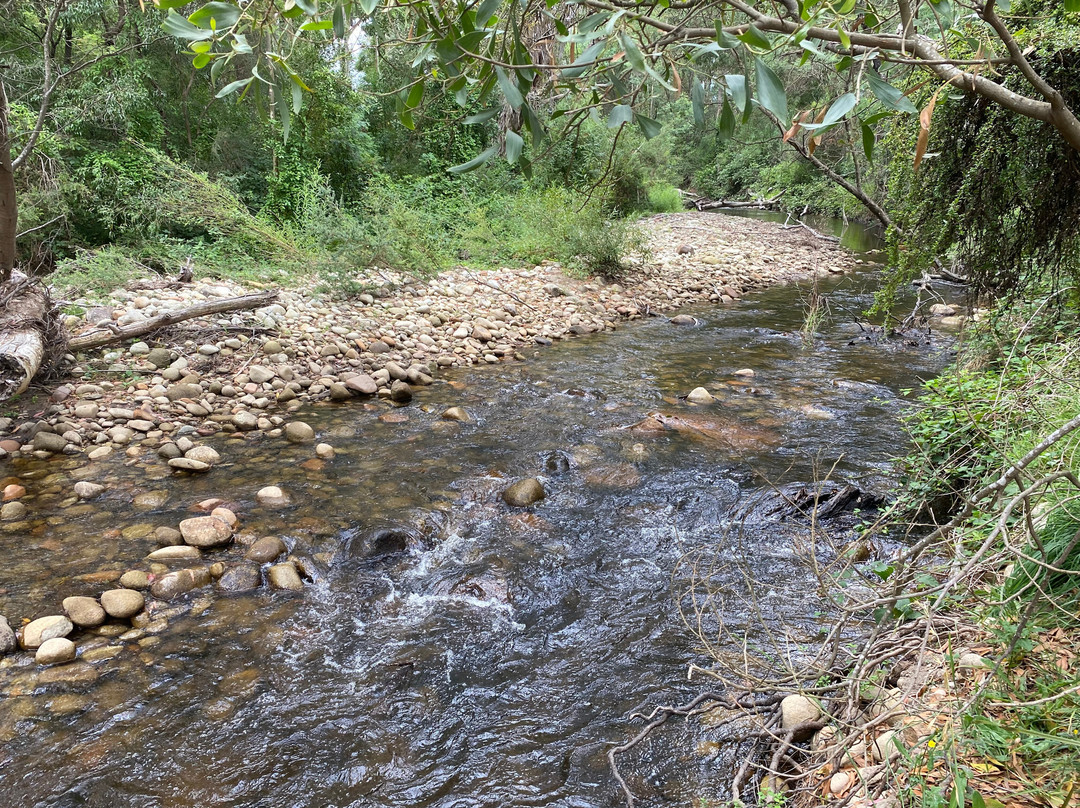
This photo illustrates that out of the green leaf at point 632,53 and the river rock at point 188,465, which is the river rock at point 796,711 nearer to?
the green leaf at point 632,53

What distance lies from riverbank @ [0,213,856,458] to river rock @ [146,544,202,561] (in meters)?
1.07

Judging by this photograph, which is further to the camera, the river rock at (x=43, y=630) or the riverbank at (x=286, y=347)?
the riverbank at (x=286, y=347)

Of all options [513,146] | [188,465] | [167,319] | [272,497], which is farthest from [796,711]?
[167,319]

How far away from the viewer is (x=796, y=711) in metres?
2.18

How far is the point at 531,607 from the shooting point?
10.8 ft

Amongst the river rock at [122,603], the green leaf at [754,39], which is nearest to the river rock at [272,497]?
the river rock at [122,603]

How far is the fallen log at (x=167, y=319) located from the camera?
556 cm

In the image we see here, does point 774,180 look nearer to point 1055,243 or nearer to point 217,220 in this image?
point 217,220

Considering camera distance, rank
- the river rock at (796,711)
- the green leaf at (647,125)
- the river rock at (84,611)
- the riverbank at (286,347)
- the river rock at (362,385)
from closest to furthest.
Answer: the green leaf at (647,125) → the river rock at (796,711) → the river rock at (84,611) → the riverbank at (286,347) → the river rock at (362,385)

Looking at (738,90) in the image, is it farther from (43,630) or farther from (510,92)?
(43,630)

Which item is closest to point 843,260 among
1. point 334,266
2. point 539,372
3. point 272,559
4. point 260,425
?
point 539,372

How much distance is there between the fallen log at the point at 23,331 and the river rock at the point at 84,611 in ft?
8.70

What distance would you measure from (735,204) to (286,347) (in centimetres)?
2495

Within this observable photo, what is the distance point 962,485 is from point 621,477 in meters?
2.10
